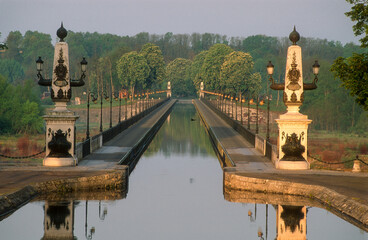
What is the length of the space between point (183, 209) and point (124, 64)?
5405 inches

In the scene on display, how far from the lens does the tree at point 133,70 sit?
521 feet

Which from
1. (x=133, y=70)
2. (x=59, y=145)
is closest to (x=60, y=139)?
(x=59, y=145)

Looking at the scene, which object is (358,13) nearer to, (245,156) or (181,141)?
(245,156)

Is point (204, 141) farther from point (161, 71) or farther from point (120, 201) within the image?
point (161, 71)

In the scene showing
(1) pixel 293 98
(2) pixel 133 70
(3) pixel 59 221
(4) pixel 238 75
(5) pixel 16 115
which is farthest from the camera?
(2) pixel 133 70

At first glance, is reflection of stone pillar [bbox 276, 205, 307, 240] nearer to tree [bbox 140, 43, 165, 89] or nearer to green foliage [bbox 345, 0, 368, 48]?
green foliage [bbox 345, 0, 368, 48]

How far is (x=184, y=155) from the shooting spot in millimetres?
53938

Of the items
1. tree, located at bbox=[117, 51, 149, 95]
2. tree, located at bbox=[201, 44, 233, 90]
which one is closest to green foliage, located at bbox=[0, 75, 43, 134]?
tree, located at bbox=[117, 51, 149, 95]

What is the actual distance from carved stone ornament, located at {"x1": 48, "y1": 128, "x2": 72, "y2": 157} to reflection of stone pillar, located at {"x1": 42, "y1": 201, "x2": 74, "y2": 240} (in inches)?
273

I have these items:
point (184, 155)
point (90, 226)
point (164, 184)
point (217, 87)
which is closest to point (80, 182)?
point (90, 226)

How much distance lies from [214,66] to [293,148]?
416 feet

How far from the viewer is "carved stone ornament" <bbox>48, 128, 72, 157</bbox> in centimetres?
3033

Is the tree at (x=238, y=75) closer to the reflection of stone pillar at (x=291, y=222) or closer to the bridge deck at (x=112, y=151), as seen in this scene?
the bridge deck at (x=112, y=151)

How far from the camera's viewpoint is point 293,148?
A: 3027cm
